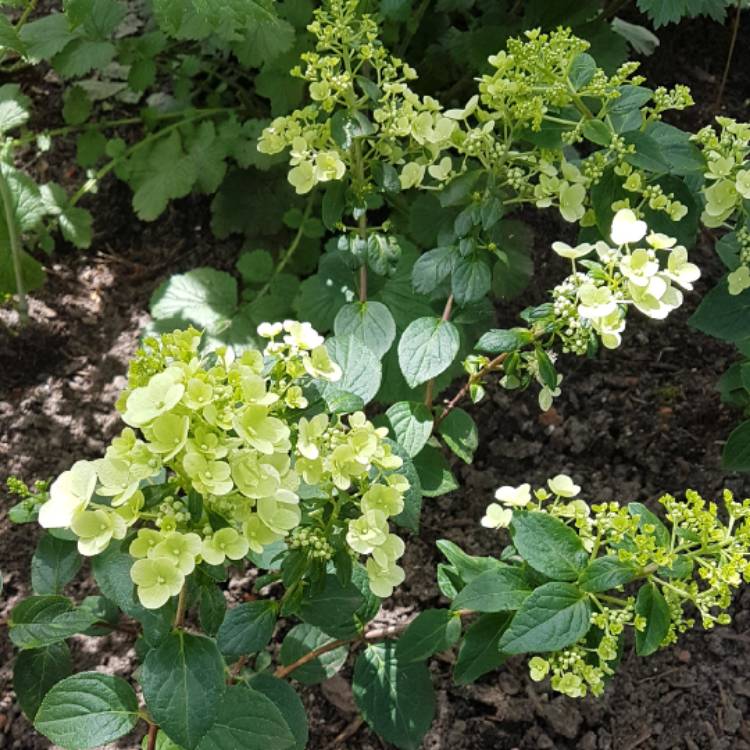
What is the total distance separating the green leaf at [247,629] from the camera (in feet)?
4.24

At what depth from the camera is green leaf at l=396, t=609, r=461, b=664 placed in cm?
137

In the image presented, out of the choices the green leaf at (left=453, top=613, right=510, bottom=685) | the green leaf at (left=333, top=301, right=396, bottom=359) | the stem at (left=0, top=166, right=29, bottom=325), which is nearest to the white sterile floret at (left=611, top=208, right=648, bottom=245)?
the green leaf at (left=333, top=301, right=396, bottom=359)

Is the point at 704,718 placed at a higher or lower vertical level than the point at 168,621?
lower

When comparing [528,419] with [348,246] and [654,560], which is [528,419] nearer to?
[348,246]

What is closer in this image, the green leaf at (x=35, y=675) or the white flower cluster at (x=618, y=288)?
the white flower cluster at (x=618, y=288)

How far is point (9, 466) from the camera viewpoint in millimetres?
2055

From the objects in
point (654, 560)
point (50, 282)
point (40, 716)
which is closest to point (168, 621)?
point (40, 716)

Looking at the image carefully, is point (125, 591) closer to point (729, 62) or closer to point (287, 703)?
point (287, 703)

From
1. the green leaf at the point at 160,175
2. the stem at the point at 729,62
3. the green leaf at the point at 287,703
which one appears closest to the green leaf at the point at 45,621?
the green leaf at the point at 287,703

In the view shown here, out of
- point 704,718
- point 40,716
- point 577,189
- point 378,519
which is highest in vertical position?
point 577,189

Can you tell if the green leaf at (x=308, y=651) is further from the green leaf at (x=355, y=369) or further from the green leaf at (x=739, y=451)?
the green leaf at (x=739, y=451)

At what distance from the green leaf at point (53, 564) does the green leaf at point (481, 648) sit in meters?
0.60

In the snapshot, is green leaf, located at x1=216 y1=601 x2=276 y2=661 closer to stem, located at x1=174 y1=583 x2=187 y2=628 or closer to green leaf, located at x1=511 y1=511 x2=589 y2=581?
stem, located at x1=174 y1=583 x2=187 y2=628

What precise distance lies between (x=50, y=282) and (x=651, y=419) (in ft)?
5.05
